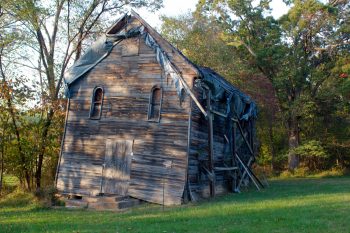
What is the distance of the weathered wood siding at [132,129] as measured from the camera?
18141 mm

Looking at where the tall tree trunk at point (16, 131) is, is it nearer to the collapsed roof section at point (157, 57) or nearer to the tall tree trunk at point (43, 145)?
the tall tree trunk at point (43, 145)

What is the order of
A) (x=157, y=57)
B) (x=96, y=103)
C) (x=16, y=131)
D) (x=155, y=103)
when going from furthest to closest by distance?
(x=16, y=131)
(x=96, y=103)
(x=155, y=103)
(x=157, y=57)

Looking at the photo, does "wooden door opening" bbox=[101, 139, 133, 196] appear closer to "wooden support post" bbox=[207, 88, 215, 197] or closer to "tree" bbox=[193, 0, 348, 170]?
"wooden support post" bbox=[207, 88, 215, 197]

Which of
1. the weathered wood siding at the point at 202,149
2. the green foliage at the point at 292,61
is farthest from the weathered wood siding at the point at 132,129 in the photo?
the green foliage at the point at 292,61

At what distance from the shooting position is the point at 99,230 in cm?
1116

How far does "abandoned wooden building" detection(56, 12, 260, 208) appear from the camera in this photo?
18188mm

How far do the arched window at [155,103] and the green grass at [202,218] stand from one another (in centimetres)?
395

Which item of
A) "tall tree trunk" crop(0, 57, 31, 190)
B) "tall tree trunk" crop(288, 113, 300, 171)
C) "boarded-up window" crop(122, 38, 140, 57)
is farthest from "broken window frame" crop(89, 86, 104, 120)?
"tall tree trunk" crop(288, 113, 300, 171)

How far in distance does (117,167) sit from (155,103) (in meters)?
3.33

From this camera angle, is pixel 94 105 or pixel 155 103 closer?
pixel 155 103

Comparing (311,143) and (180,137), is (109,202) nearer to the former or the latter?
(180,137)

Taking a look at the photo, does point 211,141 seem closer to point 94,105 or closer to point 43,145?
point 94,105

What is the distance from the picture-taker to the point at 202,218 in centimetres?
1282

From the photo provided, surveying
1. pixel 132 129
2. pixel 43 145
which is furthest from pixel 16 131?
pixel 132 129
